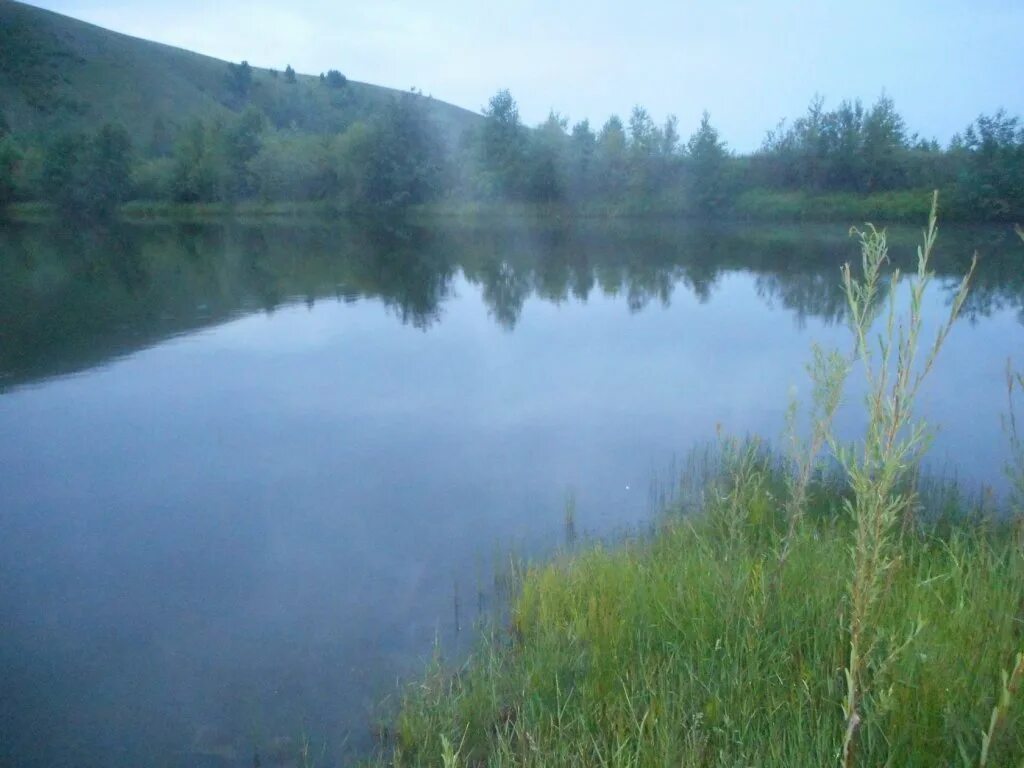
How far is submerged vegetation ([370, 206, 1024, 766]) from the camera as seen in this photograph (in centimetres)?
221

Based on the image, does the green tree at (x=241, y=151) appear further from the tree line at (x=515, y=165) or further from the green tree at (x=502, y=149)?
the green tree at (x=502, y=149)

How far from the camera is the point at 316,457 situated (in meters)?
7.88

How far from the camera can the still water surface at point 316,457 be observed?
4344 millimetres

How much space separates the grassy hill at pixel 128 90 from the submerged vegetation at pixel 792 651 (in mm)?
46106

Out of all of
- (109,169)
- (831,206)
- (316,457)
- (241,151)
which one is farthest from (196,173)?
(316,457)

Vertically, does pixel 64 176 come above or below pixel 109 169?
below

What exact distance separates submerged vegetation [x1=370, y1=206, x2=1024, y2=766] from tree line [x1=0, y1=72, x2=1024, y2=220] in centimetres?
3368

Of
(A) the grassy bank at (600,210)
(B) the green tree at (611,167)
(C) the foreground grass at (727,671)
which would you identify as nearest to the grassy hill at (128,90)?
(A) the grassy bank at (600,210)

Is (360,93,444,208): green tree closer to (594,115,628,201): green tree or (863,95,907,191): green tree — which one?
(594,115,628,201): green tree

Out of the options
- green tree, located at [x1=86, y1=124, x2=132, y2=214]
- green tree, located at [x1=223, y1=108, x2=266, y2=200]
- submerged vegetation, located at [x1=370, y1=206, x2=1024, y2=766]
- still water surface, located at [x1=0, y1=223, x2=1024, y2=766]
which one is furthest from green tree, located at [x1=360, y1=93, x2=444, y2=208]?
submerged vegetation, located at [x1=370, y1=206, x2=1024, y2=766]

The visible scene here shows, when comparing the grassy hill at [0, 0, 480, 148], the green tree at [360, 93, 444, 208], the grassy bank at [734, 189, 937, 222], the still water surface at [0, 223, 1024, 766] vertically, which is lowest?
the still water surface at [0, 223, 1024, 766]

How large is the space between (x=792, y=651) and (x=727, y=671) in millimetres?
257

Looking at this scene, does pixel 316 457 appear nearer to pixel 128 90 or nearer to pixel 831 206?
pixel 831 206

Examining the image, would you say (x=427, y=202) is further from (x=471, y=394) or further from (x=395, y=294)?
(x=471, y=394)
